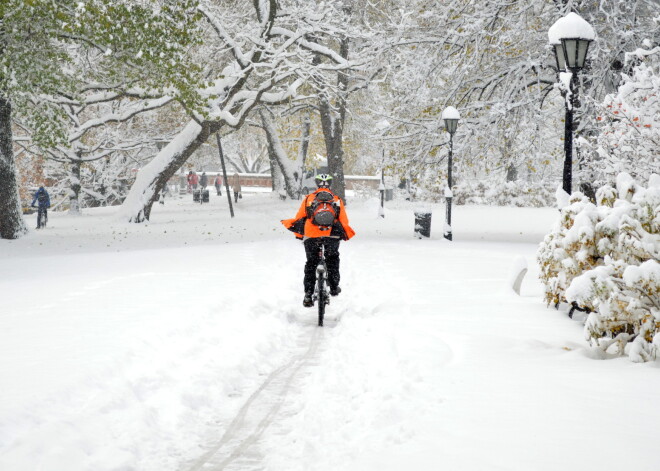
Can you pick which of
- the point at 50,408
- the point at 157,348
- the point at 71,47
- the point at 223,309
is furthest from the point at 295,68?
the point at 50,408

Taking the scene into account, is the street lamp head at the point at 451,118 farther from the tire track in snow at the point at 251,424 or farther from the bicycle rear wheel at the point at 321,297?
the tire track in snow at the point at 251,424

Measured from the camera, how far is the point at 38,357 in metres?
7.46

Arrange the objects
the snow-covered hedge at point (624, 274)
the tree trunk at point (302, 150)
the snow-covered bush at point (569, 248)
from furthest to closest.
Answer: the tree trunk at point (302, 150) → the snow-covered bush at point (569, 248) → the snow-covered hedge at point (624, 274)

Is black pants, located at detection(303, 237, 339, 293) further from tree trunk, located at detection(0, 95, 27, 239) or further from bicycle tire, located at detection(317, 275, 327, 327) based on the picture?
tree trunk, located at detection(0, 95, 27, 239)

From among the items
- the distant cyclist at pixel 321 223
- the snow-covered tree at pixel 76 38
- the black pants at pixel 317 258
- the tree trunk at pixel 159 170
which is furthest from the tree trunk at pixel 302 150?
the distant cyclist at pixel 321 223

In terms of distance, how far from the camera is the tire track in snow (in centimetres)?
523

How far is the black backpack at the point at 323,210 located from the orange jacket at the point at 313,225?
55mm

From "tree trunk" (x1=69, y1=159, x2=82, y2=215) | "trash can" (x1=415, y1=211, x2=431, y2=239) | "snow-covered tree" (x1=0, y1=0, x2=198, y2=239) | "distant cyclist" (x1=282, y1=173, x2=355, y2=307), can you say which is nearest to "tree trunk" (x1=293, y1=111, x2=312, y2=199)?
"tree trunk" (x1=69, y1=159, x2=82, y2=215)

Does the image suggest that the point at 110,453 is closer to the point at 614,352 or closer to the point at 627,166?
the point at 614,352

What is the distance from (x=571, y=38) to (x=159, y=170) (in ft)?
63.3

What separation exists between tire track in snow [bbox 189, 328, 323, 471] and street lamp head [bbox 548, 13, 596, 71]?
6451 mm

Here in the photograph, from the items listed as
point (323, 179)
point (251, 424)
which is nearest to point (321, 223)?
point (323, 179)

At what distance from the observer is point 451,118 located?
19250 mm

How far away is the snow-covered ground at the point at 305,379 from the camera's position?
5.05 meters
